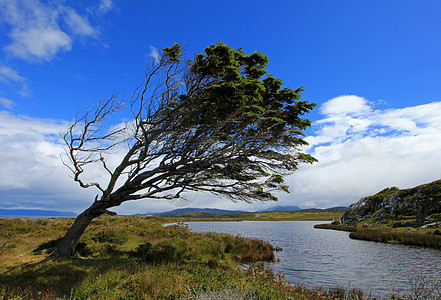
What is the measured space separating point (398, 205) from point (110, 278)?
7003 cm

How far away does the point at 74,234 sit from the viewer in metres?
14.0

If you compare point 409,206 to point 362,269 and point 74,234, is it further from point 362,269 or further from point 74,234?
point 74,234

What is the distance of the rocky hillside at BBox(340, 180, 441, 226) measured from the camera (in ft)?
160

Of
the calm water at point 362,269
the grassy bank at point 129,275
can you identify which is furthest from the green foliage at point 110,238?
the calm water at point 362,269

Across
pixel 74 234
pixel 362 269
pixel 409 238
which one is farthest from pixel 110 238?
pixel 409 238

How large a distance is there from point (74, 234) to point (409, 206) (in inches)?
2651

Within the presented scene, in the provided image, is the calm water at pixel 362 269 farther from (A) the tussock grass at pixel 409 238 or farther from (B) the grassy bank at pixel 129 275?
(A) the tussock grass at pixel 409 238

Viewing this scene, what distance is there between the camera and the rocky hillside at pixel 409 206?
48.9m

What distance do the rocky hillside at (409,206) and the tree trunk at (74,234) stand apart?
174 feet

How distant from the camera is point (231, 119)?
1273 cm

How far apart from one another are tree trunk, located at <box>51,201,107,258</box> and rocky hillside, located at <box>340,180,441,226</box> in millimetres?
53022

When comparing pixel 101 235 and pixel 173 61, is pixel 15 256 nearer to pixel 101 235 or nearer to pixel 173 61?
pixel 101 235

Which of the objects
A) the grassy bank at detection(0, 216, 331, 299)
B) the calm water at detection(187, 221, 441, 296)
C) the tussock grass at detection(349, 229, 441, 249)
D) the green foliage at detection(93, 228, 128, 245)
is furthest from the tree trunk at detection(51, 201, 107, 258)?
the tussock grass at detection(349, 229, 441, 249)

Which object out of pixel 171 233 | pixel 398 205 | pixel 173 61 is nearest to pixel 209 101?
pixel 173 61
